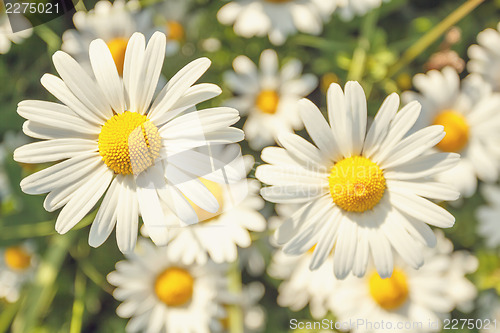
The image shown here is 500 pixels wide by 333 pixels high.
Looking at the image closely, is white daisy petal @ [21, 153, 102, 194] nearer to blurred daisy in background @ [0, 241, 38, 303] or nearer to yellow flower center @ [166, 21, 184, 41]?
yellow flower center @ [166, 21, 184, 41]

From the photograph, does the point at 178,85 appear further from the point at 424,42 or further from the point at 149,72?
the point at 424,42

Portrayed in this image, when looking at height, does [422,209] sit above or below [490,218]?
above

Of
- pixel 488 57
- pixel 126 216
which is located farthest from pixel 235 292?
pixel 488 57

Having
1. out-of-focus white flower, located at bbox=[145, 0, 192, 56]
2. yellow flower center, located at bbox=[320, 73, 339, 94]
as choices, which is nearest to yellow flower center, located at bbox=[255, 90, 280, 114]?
yellow flower center, located at bbox=[320, 73, 339, 94]

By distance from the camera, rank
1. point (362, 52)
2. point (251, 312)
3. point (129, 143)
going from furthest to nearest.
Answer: point (251, 312) → point (362, 52) → point (129, 143)

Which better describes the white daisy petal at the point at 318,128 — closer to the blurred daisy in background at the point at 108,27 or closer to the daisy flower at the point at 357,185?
the daisy flower at the point at 357,185

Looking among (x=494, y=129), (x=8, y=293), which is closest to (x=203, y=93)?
(x=494, y=129)

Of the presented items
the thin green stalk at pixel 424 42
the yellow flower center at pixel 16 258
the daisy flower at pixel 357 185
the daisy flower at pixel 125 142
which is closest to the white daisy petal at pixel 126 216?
the daisy flower at pixel 125 142

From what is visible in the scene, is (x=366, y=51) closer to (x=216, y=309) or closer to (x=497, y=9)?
(x=497, y=9)
